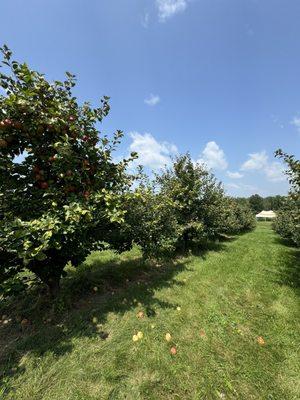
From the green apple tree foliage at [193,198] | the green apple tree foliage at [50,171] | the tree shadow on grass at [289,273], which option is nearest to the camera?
the green apple tree foliage at [50,171]

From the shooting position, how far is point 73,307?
16.6ft

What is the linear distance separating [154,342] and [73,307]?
6.75ft

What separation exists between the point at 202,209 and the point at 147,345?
7.97 meters

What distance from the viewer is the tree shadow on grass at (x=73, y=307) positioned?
3.88 m

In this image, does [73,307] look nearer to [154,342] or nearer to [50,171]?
[154,342]

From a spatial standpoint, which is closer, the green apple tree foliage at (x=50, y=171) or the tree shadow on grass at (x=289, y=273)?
the green apple tree foliage at (x=50, y=171)

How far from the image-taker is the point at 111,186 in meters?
5.06

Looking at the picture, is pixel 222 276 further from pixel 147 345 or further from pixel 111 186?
pixel 111 186

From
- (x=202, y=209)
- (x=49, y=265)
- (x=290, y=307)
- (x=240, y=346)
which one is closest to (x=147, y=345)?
(x=240, y=346)

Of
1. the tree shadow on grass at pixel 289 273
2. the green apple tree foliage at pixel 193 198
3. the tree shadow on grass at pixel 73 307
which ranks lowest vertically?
the tree shadow on grass at pixel 289 273

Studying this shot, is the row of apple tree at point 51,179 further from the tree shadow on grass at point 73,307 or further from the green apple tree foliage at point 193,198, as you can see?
the green apple tree foliage at point 193,198

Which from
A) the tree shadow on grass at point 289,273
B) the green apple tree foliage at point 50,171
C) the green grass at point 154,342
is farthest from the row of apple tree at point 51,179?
the tree shadow on grass at point 289,273

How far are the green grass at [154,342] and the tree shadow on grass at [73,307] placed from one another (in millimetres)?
22

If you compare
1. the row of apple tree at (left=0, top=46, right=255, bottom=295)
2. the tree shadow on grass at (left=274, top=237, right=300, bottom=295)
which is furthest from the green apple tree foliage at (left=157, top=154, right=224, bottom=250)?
the row of apple tree at (left=0, top=46, right=255, bottom=295)
